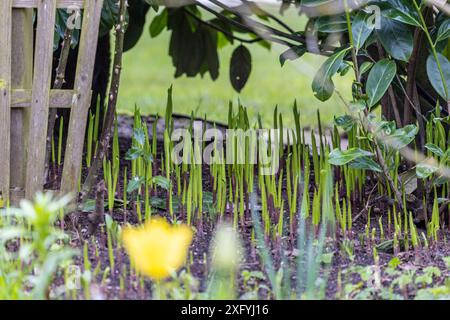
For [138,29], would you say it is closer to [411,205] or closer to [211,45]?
[211,45]

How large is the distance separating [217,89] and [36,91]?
6435 mm

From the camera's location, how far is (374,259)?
8.50ft

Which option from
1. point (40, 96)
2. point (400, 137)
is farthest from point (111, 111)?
point (400, 137)

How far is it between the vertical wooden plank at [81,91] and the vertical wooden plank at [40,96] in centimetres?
10

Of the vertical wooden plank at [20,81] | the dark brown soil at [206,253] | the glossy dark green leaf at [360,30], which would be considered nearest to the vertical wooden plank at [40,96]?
the vertical wooden plank at [20,81]

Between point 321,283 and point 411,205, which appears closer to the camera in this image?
point 321,283

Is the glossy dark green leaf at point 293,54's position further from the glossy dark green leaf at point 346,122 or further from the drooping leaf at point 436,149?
the drooping leaf at point 436,149

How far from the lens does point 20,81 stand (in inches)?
116

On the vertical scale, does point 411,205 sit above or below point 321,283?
above

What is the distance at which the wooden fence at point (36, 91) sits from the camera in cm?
285

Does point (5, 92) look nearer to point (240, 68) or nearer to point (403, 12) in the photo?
point (403, 12)

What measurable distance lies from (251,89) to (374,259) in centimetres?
679
